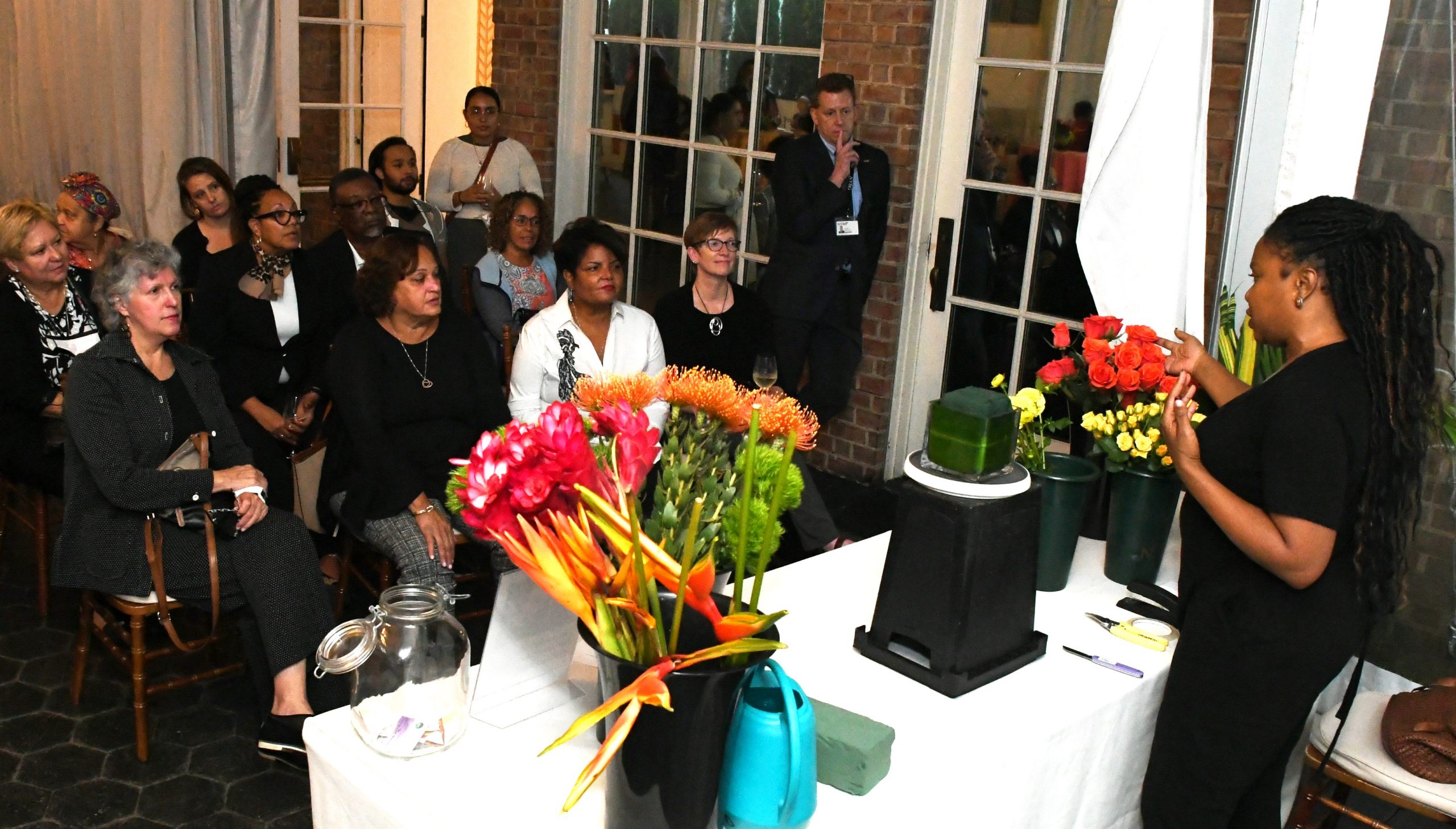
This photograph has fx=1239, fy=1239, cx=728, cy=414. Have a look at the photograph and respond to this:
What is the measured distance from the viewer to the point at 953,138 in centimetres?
465

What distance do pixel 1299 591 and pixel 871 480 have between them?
124 inches

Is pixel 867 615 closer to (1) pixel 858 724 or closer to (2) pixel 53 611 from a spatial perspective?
(1) pixel 858 724

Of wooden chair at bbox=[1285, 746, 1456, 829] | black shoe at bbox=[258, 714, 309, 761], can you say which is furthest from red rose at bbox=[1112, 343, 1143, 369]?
black shoe at bbox=[258, 714, 309, 761]

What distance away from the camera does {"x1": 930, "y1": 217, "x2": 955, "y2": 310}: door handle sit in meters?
4.72

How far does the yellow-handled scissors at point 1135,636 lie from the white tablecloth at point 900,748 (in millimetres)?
13

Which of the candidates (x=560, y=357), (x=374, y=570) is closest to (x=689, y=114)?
(x=560, y=357)

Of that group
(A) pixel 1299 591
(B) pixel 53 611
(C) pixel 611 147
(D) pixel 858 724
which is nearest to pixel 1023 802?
(D) pixel 858 724

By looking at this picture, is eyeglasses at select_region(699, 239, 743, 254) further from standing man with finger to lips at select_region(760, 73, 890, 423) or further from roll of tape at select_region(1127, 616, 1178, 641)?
roll of tape at select_region(1127, 616, 1178, 641)

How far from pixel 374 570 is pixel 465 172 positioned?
2.67 metres

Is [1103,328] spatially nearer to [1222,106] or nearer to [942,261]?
[1222,106]

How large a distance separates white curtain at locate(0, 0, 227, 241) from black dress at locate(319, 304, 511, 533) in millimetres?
2456

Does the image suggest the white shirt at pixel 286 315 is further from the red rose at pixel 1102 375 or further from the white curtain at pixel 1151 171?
the red rose at pixel 1102 375

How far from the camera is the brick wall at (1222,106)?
12.1 feet

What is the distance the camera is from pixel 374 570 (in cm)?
344
